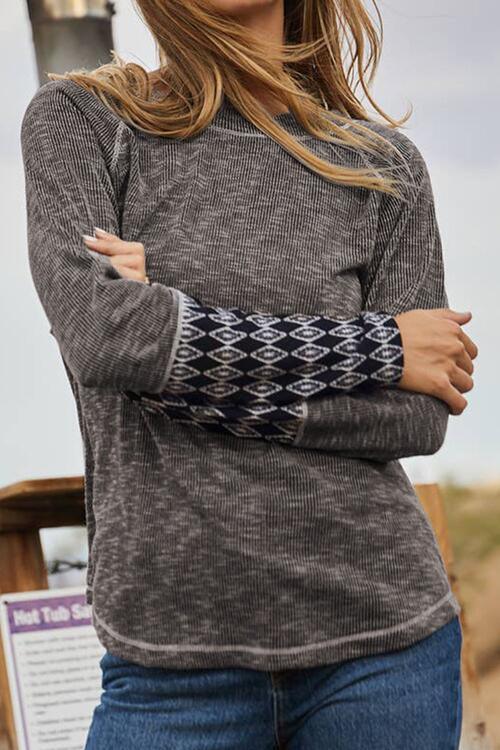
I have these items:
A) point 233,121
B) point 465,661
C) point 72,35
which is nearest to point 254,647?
point 233,121

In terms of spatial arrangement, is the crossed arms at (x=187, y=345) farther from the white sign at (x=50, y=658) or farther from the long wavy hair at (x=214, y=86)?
the white sign at (x=50, y=658)

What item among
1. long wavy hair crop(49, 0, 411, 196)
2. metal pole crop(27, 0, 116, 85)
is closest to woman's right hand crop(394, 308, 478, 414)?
long wavy hair crop(49, 0, 411, 196)

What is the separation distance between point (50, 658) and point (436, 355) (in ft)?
4.00

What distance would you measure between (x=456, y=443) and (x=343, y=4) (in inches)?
103

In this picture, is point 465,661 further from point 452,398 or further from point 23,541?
point 452,398

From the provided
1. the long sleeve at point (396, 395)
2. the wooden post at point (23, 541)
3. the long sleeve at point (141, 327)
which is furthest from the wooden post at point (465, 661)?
the long sleeve at point (141, 327)

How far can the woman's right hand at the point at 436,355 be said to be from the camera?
1318mm

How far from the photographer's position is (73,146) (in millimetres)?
1333

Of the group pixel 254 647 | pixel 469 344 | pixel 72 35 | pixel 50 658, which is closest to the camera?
pixel 254 647

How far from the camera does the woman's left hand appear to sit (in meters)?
1.25

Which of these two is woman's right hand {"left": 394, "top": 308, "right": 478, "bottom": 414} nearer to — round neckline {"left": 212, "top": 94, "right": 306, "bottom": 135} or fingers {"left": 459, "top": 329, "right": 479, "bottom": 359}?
fingers {"left": 459, "top": 329, "right": 479, "bottom": 359}

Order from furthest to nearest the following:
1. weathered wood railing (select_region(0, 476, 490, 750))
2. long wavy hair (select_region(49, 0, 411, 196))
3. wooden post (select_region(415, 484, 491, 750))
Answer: wooden post (select_region(415, 484, 491, 750)) → weathered wood railing (select_region(0, 476, 490, 750)) → long wavy hair (select_region(49, 0, 411, 196))

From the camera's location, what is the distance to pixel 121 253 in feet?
4.12

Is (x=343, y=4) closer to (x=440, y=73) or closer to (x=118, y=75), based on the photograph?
(x=118, y=75)
